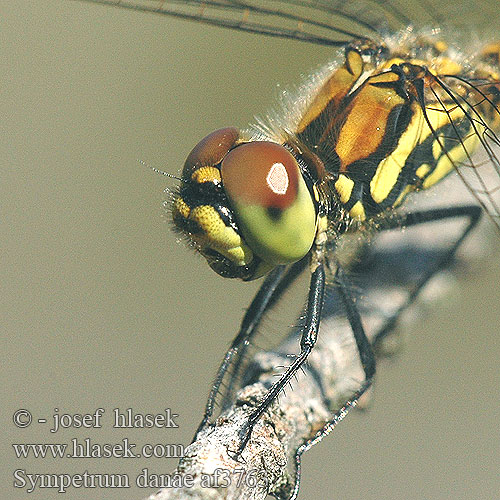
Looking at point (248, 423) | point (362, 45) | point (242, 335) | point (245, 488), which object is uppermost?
point (362, 45)

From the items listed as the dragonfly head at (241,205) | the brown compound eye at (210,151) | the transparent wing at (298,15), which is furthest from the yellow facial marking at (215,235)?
the transparent wing at (298,15)

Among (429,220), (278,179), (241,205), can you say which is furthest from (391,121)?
(241,205)

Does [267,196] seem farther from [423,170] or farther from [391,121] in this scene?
[423,170]

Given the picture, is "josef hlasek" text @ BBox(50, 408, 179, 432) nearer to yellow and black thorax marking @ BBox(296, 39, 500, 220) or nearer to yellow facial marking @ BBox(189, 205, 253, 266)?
yellow facial marking @ BBox(189, 205, 253, 266)

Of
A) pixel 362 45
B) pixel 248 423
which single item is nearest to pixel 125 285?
pixel 362 45

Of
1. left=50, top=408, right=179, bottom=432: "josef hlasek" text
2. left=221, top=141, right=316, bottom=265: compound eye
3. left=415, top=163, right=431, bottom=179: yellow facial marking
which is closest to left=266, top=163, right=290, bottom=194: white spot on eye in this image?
left=221, top=141, right=316, bottom=265: compound eye

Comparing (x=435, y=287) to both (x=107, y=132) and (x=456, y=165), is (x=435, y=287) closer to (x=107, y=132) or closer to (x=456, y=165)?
(x=456, y=165)

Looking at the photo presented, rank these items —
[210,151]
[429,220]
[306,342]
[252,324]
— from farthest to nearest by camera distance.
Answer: [429,220] < [252,324] < [306,342] < [210,151]
